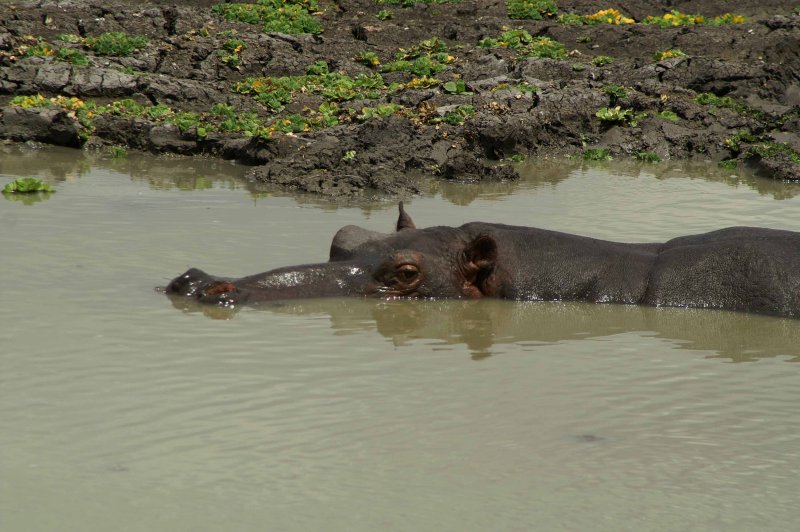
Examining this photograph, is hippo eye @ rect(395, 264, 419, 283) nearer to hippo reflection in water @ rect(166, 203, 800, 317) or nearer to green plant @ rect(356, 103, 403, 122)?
hippo reflection in water @ rect(166, 203, 800, 317)

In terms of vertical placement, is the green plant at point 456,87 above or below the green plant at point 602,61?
below

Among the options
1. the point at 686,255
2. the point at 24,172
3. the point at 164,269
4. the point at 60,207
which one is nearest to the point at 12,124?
the point at 24,172

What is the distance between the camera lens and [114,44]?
17.0m

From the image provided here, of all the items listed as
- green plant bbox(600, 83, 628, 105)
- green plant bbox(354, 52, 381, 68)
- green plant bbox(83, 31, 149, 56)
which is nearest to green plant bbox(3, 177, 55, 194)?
green plant bbox(83, 31, 149, 56)

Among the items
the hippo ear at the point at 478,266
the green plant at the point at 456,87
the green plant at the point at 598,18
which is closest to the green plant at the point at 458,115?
the green plant at the point at 456,87

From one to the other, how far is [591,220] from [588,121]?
5.62 meters

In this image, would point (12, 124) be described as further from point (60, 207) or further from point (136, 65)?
point (60, 207)

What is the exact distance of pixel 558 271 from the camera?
7.93 meters

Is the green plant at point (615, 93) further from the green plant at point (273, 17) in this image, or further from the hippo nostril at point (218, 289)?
the hippo nostril at point (218, 289)

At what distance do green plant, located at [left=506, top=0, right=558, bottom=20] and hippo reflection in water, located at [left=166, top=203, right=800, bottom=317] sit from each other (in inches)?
568

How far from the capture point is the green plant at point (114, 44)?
16.9 meters

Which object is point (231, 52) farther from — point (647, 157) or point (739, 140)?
point (739, 140)

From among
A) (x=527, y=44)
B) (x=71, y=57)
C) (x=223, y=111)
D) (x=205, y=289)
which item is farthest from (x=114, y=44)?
(x=205, y=289)

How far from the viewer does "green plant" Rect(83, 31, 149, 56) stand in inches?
666
